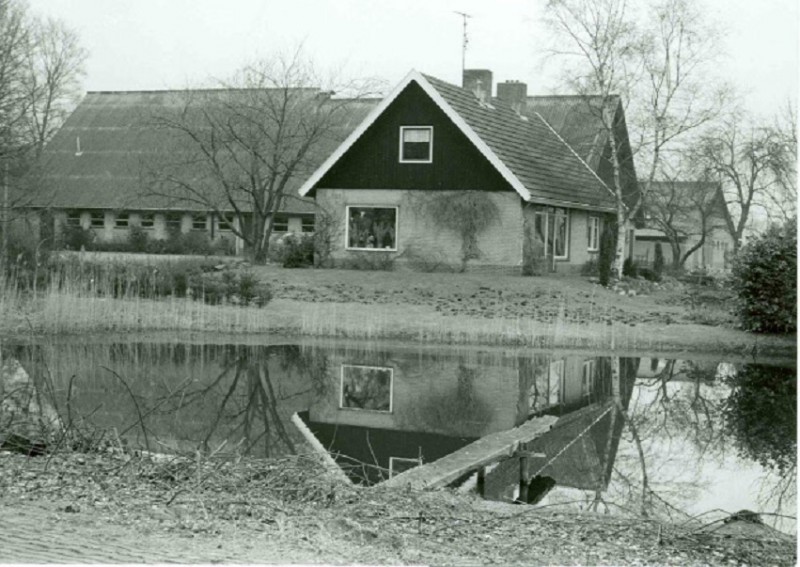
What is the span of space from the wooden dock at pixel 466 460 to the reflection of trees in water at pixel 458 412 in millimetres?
1619

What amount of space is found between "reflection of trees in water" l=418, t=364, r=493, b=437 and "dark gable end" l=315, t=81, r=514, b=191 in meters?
15.3

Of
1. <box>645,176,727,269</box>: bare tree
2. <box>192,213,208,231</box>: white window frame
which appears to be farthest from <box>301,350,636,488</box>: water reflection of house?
<box>192,213,208,231</box>: white window frame

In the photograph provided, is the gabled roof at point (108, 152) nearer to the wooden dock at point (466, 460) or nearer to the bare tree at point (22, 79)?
the bare tree at point (22, 79)

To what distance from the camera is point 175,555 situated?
660cm

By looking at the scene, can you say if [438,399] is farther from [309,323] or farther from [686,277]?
[686,277]

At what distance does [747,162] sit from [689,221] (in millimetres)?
16824

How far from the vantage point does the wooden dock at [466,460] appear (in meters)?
9.88

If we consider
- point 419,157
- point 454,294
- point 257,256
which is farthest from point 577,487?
point 257,256

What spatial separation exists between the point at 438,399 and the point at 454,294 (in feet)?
38.8

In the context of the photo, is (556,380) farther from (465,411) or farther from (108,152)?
(108,152)

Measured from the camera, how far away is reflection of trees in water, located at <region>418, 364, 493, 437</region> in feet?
46.3

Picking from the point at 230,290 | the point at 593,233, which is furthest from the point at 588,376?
the point at 593,233

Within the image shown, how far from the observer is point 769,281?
68.1ft

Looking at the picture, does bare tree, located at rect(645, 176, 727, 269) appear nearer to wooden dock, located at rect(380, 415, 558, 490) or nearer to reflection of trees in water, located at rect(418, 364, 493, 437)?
reflection of trees in water, located at rect(418, 364, 493, 437)
